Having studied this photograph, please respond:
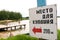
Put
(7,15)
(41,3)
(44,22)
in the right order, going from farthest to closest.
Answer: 1. (7,15)
2. (41,3)
3. (44,22)

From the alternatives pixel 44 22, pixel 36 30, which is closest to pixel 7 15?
pixel 36 30

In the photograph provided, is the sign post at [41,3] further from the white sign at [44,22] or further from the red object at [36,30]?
the red object at [36,30]

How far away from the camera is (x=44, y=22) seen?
3.82 meters

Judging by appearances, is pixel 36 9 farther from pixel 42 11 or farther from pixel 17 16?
pixel 17 16

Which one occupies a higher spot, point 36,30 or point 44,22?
point 44,22

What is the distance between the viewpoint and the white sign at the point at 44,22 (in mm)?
3625

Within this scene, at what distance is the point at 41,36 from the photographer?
3.87 m

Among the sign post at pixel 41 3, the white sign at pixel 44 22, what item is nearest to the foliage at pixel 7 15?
the white sign at pixel 44 22

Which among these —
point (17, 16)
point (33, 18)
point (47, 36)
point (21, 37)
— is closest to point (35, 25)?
point (33, 18)

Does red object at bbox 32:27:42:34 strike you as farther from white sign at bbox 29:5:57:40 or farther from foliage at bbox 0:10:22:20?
foliage at bbox 0:10:22:20

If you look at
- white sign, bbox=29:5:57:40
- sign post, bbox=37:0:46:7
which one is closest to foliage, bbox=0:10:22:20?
white sign, bbox=29:5:57:40

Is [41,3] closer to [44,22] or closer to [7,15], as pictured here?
[44,22]

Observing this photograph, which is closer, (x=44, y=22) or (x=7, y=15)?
(x=44, y=22)

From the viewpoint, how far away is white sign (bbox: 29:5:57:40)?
11.9 feet
